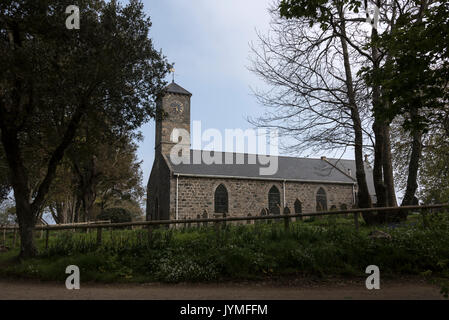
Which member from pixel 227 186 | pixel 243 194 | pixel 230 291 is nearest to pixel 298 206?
pixel 243 194

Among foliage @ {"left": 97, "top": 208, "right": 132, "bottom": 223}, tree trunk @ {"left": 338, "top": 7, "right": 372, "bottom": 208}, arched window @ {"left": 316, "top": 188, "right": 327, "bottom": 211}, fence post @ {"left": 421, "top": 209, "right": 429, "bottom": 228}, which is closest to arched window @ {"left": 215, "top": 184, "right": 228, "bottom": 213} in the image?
foliage @ {"left": 97, "top": 208, "right": 132, "bottom": 223}

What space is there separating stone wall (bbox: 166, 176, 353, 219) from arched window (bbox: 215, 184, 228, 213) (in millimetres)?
276

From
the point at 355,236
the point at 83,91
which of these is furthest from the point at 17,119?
the point at 355,236

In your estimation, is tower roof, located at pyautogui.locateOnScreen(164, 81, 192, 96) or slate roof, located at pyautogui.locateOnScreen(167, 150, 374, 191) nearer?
slate roof, located at pyautogui.locateOnScreen(167, 150, 374, 191)

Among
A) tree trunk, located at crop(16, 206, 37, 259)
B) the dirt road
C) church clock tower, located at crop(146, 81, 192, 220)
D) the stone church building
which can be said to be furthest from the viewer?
church clock tower, located at crop(146, 81, 192, 220)

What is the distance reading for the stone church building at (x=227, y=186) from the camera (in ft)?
81.7

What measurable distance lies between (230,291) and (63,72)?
26.0ft

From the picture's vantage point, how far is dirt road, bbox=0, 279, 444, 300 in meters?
6.57

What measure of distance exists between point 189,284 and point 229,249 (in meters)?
1.46

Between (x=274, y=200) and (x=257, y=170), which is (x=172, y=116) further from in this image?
(x=274, y=200)

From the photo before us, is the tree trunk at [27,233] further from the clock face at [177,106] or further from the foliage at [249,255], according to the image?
the clock face at [177,106]

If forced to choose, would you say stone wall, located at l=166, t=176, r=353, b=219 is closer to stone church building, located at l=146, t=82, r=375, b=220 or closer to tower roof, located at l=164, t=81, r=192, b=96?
stone church building, located at l=146, t=82, r=375, b=220

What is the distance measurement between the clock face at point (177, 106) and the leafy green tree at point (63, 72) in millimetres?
17770

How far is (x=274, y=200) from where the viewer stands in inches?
1073
